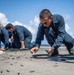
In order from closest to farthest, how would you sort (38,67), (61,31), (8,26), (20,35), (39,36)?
(38,67)
(61,31)
(39,36)
(8,26)
(20,35)

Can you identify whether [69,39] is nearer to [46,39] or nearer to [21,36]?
[46,39]

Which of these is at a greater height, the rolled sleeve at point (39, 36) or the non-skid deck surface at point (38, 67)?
the rolled sleeve at point (39, 36)

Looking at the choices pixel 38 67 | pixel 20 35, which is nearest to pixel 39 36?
pixel 38 67

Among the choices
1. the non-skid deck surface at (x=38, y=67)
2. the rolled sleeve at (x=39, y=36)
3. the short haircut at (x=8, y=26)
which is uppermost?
the short haircut at (x=8, y=26)

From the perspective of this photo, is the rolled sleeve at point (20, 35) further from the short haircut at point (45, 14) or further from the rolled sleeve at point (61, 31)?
the short haircut at point (45, 14)

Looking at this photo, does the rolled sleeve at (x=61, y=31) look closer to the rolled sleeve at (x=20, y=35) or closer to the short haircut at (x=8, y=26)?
the short haircut at (x=8, y=26)

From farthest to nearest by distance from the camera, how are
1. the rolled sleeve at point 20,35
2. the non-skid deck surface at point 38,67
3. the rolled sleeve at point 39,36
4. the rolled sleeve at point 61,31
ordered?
the rolled sleeve at point 20,35
the rolled sleeve at point 39,36
the rolled sleeve at point 61,31
the non-skid deck surface at point 38,67

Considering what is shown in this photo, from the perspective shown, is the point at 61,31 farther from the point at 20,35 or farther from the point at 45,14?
the point at 20,35

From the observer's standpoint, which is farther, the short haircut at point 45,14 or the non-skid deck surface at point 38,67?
the short haircut at point 45,14

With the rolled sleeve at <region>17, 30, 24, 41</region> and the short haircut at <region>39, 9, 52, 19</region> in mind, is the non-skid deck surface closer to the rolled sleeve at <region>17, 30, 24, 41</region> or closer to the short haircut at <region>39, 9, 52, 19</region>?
the short haircut at <region>39, 9, 52, 19</region>

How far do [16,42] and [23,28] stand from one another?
2.91ft

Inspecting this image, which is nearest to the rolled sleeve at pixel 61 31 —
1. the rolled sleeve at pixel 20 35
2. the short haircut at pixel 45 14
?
the short haircut at pixel 45 14

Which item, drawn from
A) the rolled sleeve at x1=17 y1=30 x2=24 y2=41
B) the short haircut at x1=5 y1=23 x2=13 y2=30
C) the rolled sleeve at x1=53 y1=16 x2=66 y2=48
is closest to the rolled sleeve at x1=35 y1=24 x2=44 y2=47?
the rolled sleeve at x1=53 y1=16 x2=66 y2=48

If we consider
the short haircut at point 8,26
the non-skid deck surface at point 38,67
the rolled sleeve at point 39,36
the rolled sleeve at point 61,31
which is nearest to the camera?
the non-skid deck surface at point 38,67
